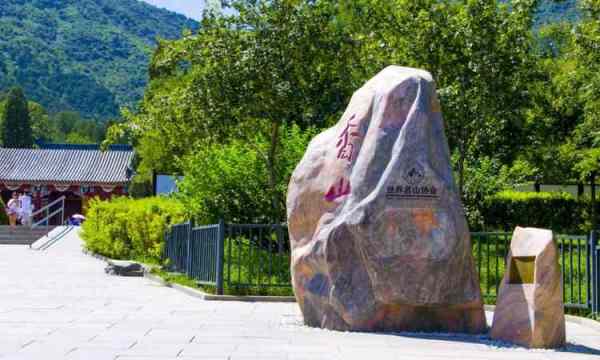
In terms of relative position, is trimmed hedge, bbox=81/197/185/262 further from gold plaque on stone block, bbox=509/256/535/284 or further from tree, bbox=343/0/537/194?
gold plaque on stone block, bbox=509/256/535/284

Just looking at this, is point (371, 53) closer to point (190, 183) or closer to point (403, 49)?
point (403, 49)

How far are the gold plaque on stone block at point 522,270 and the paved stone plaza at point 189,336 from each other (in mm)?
756

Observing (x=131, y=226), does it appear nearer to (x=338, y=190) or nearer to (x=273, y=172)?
(x=273, y=172)

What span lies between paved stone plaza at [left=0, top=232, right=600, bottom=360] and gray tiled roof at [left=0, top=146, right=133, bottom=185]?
47.4 meters

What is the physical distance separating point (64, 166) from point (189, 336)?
184 feet

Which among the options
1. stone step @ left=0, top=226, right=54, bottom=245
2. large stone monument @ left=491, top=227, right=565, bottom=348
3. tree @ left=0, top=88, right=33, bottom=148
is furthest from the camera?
tree @ left=0, top=88, right=33, bottom=148

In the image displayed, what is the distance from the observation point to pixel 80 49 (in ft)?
506

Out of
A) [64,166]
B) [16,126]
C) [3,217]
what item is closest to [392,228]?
[3,217]

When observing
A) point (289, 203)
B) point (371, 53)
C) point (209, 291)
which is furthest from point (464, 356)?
point (371, 53)

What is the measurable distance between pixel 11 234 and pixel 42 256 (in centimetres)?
1135

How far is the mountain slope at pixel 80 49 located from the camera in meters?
135

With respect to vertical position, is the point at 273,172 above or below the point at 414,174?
above

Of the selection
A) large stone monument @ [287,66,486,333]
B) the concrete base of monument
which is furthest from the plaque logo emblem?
the concrete base of monument

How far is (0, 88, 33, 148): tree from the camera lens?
87.0m
